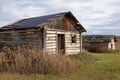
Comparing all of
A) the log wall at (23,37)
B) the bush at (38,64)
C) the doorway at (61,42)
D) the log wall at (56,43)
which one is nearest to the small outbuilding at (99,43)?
the log wall at (56,43)

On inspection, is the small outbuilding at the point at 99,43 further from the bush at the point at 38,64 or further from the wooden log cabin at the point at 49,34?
the bush at the point at 38,64

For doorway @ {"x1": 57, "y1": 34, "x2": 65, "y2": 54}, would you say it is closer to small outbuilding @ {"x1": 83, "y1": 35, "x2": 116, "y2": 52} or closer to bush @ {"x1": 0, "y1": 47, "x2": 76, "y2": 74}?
bush @ {"x1": 0, "y1": 47, "x2": 76, "y2": 74}

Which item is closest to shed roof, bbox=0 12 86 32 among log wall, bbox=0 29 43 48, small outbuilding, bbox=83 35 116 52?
log wall, bbox=0 29 43 48

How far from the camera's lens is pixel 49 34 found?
1967cm

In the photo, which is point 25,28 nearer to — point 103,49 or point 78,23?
point 78,23

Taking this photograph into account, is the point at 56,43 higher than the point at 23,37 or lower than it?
lower

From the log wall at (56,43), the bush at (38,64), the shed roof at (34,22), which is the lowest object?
the bush at (38,64)

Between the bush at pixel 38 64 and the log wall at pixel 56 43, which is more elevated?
the log wall at pixel 56 43

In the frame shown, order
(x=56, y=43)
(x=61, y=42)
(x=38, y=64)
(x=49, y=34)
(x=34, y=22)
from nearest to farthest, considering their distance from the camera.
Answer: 1. (x=38, y=64)
2. (x=49, y=34)
3. (x=56, y=43)
4. (x=34, y=22)
5. (x=61, y=42)

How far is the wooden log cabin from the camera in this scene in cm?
1908

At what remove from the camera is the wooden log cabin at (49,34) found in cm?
1908

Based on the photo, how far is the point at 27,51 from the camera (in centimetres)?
1367

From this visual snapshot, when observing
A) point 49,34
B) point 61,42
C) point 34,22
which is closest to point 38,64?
point 49,34

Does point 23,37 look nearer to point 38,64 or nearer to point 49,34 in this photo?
point 49,34
